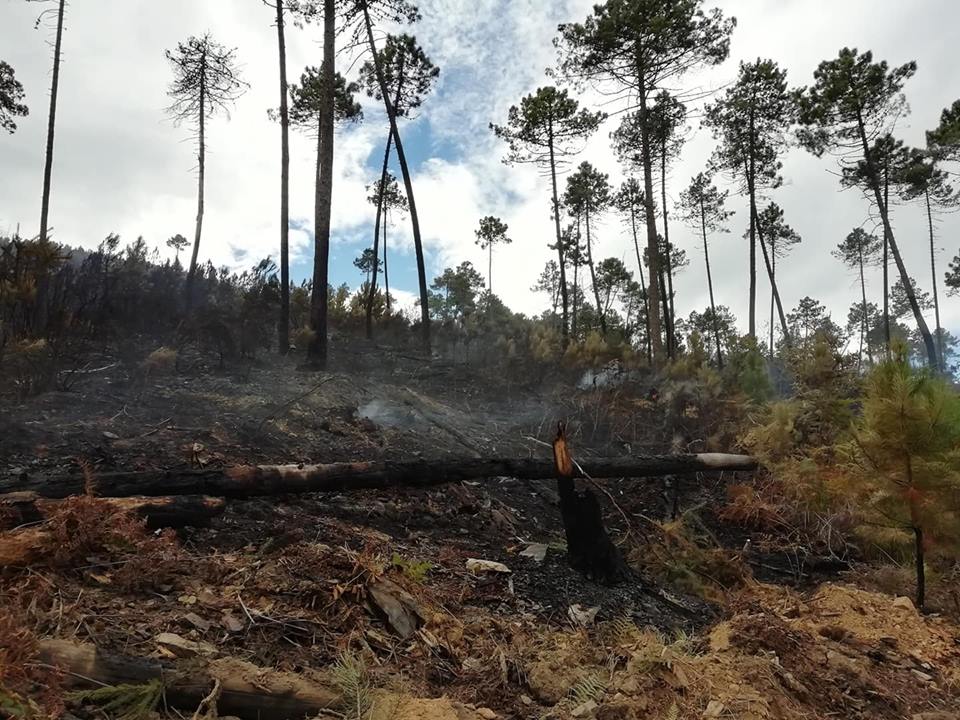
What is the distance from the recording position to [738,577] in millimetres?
5234

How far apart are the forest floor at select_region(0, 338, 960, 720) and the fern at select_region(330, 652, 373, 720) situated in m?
0.05

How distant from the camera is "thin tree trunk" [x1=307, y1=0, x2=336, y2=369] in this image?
11.9 metres

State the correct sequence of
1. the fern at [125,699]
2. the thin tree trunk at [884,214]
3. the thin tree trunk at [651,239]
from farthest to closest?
the thin tree trunk at [884,214] → the thin tree trunk at [651,239] → the fern at [125,699]

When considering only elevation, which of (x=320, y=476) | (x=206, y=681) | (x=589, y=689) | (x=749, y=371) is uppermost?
(x=749, y=371)

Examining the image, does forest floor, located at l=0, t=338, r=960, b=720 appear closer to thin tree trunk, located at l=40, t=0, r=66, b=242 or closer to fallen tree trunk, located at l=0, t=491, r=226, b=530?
fallen tree trunk, located at l=0, t=491, r=226, b=530

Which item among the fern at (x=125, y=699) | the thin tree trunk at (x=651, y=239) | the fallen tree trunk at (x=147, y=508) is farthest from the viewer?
the thin tree trunk at (x=651, y=239)

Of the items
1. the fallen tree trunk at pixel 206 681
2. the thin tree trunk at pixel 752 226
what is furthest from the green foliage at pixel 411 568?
the thin tree trunk at pixel 752 226

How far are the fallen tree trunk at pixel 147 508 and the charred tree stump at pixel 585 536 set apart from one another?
110 inches

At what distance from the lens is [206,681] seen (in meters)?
2.31

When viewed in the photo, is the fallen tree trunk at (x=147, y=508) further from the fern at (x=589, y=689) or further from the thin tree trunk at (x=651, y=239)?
the thin tree trunk at (x=651, y=239)

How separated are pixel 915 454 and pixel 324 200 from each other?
11.7 meters

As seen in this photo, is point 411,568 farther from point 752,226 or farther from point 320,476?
point 752,226

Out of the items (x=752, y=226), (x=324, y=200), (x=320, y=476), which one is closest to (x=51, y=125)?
(x=324, y=200)

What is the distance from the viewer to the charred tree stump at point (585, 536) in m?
4.52
